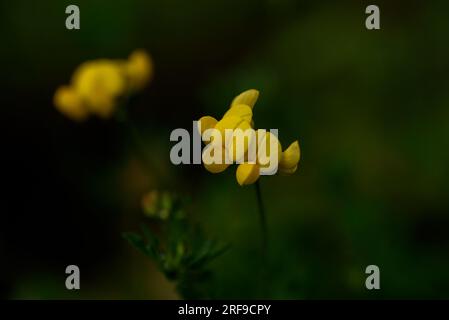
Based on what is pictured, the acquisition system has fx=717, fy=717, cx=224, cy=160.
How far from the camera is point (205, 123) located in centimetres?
193

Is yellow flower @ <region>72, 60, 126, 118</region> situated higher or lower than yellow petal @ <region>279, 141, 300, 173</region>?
higher

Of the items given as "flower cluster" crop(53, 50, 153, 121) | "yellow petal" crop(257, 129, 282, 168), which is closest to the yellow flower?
"flower cluster" crop(53, 50, 153, 121)

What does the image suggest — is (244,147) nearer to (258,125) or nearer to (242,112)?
(242,112)

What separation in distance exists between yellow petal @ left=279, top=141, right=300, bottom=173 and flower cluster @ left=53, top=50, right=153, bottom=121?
113 cm

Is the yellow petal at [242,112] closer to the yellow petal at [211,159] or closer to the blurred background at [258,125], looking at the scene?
the yellow petal at [211,159]

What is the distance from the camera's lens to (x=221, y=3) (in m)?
4.35

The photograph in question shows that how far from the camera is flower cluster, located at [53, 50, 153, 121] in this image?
2869 mm

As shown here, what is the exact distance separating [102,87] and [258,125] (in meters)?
0.93

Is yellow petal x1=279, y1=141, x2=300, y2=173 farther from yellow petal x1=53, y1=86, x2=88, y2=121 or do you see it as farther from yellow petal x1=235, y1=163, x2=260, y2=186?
yellow petal x1=53, y1=86, x2=88, y2=121

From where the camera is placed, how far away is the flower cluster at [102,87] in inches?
113

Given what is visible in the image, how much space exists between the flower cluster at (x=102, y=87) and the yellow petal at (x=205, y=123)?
3.38 ft

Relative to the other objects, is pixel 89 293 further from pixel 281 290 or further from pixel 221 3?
pixel 221 3

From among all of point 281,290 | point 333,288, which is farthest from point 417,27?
point 281,290

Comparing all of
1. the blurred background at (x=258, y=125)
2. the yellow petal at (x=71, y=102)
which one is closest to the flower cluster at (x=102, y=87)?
the yellow petal at (x=71, y=102)
